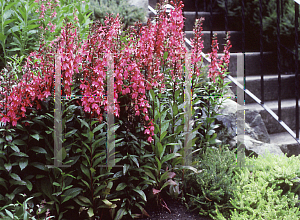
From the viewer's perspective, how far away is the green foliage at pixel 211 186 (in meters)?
2.21

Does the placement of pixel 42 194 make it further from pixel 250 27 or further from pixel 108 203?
pixel 250 27

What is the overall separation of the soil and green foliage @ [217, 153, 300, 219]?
23 cm

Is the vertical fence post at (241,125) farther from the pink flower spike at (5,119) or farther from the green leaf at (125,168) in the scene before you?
the pink flower spike at (5,119)

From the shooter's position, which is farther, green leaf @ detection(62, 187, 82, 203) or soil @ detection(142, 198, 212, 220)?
soil @ detection(142, 198, 212, 220)

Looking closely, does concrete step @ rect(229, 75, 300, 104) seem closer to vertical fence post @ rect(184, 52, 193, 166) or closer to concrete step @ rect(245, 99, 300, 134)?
concrete step @ rect(245, 99, 300, 134)

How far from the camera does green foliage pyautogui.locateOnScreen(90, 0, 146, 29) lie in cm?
384

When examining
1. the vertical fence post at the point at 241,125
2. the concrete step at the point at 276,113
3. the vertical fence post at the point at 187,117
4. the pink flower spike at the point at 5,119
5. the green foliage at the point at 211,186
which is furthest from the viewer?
the concrete step at the point at 276,113

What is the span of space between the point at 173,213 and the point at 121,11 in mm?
2758

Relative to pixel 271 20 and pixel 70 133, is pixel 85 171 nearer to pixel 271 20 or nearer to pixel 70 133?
pixel 70 133

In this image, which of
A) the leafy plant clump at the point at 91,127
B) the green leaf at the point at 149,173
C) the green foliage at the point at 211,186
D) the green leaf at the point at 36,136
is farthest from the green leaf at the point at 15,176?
the green foliage at the point at 211,186

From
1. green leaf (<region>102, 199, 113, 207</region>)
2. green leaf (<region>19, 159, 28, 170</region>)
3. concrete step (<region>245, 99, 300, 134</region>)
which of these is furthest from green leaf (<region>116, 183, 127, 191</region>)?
concrete step (<region>245, 99, 300, 134</region>)

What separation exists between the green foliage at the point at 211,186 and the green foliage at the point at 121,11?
2.28 meters

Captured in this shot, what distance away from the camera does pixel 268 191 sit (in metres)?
2.12

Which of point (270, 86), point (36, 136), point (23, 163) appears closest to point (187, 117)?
point (36, 136)
